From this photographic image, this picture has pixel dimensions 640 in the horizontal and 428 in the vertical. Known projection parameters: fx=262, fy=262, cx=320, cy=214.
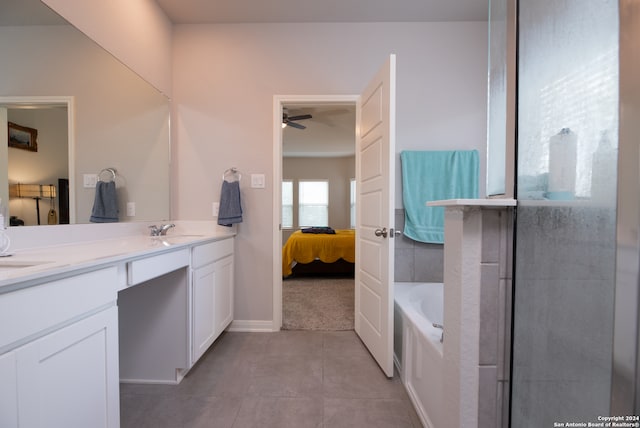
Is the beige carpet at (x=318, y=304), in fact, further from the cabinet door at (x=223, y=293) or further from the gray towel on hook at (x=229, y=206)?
the gray towel on hook at (x=229, y=206)

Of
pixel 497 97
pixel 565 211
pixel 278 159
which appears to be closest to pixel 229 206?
pixel 278 159

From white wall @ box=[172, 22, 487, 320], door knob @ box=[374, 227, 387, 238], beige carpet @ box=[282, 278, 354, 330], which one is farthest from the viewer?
beige carpet @ box=[282, 278, 354, 330]

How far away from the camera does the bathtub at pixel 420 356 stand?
1.18 m

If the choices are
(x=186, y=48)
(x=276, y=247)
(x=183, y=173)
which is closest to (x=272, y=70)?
(x=186, y=48)

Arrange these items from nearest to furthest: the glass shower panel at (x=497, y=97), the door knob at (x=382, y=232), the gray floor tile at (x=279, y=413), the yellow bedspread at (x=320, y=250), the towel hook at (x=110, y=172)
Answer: the glass shower panel at (x=497, y=97) < the gray floor tile at (x=279, y=413) < the towel hook at (x=110, y=172) < the door knob at (x=382, y=232) < the yellow bedspread at (x=320, y=250)

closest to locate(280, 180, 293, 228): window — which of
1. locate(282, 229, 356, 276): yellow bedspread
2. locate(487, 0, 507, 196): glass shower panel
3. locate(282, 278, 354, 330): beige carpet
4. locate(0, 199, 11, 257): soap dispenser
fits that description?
locate(282, 229, 356, 276): yellow bedspread

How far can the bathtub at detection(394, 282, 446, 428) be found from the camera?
1180 millimetres

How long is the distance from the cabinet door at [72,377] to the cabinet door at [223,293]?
959 mm

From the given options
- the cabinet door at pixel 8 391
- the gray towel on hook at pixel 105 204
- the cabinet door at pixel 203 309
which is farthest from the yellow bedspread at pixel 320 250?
the cabinet door at pixel 8 391

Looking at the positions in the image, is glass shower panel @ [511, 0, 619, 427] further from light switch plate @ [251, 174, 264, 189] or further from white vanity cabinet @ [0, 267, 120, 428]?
Result: light switch plate @ [251, 174, 264, 189]

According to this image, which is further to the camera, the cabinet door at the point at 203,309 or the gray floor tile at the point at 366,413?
the cabinet door at the point at 203,309

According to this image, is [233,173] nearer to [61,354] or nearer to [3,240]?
[3,240]

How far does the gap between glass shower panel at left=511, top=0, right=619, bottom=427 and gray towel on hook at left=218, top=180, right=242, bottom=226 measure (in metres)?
1.91

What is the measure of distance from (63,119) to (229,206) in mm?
1100
